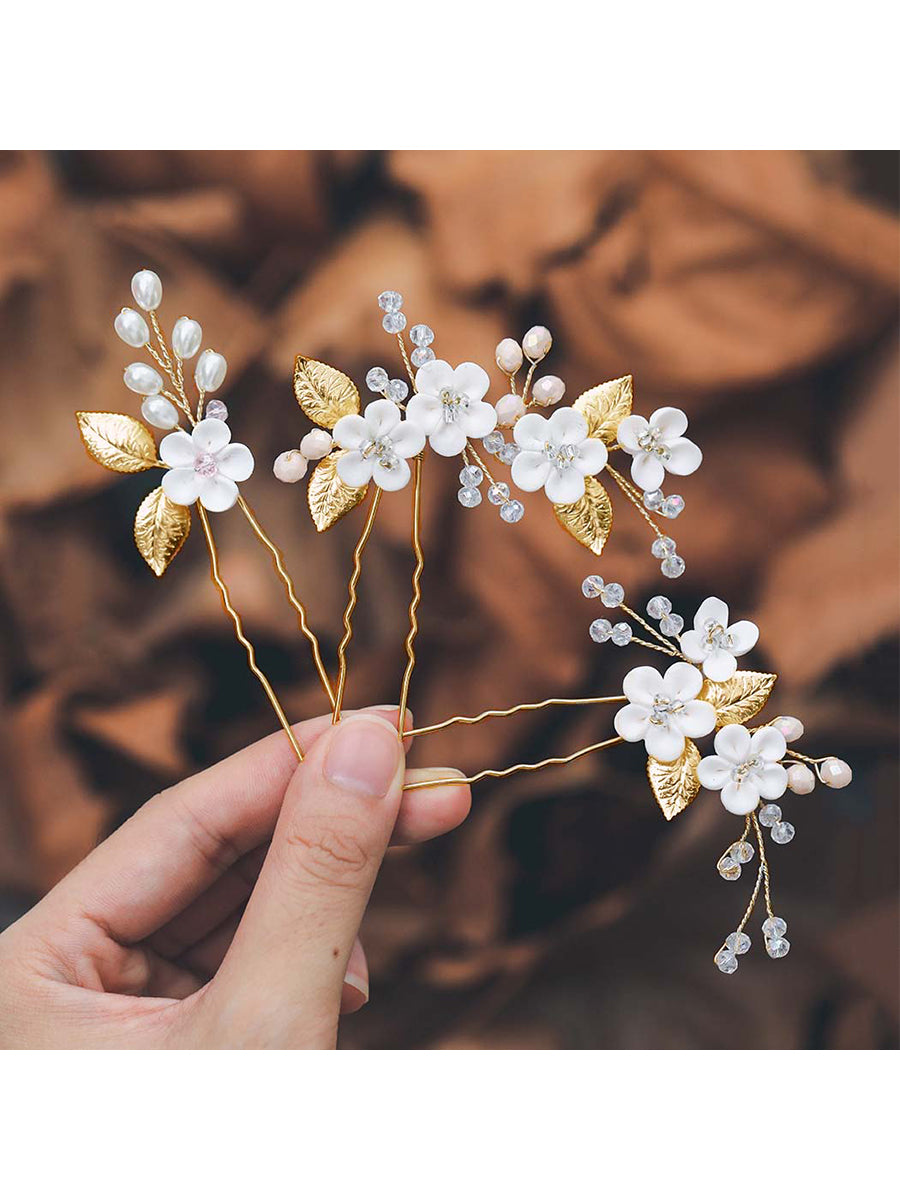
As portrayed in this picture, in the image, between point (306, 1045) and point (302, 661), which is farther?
point (302, 661)

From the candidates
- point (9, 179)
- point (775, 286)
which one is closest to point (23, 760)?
point (9, 179)

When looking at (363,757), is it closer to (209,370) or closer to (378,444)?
(378,444)

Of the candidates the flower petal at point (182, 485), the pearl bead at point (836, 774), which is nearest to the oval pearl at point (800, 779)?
the pearl bead at point (836, 774)

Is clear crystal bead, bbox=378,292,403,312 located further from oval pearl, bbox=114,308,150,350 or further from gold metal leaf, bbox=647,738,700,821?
gold metal leaf, bbox=647,738,700,821

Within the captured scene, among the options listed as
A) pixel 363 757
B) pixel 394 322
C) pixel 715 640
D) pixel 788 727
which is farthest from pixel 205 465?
pixel 788 727

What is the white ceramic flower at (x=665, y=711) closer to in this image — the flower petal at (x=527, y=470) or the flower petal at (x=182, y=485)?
the flower petal at (x=527, y=470)

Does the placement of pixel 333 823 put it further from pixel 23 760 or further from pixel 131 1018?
pixel 23 760
